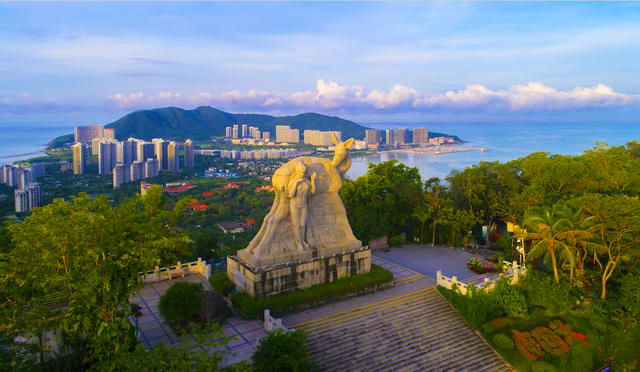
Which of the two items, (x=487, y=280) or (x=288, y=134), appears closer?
(x=487, y=280)

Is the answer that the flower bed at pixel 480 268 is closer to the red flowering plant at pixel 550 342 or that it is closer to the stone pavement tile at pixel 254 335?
the red flowering plant at pixel 550 342

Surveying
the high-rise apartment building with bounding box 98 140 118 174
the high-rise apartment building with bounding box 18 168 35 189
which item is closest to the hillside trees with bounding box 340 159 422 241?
the high-rise apartment building with bounding box 18 168 35 189

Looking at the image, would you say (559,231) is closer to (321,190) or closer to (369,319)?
(369,319)

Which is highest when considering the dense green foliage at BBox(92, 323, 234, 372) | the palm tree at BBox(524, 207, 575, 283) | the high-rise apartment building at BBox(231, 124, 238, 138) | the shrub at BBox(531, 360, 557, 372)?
the high-rise apartment building at BBox(231, 124, 238, 138)

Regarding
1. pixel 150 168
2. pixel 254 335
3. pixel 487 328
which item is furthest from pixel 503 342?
pixel 150 168

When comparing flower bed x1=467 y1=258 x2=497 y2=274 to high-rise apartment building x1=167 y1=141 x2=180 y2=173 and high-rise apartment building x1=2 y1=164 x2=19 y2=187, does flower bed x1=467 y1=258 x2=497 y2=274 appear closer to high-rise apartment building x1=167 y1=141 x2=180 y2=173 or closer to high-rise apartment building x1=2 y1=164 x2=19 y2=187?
high-rise apartment building x1=2 y1=164 x2=19 y2=187

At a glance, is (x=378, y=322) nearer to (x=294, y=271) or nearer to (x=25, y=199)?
(x=294, y=271)
